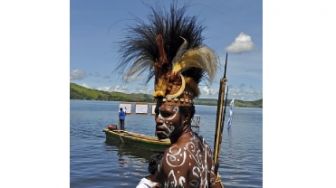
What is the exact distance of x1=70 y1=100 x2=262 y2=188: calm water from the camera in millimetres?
3227

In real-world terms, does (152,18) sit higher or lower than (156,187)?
higher

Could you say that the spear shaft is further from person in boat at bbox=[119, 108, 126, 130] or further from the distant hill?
person in boat at bbox=[119, 108, 126, 130]

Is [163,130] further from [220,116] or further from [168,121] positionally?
[220,116]

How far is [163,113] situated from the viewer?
268 cm

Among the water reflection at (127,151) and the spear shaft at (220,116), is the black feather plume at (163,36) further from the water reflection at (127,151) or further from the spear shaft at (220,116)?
the water reflection at (127,151)

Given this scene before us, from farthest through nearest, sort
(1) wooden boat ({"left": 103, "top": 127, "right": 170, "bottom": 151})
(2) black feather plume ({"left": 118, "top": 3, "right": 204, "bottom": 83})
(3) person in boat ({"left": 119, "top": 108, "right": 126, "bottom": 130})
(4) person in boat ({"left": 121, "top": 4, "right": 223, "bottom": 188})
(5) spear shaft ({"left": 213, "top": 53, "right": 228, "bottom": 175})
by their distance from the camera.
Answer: (3) person in boat ({"left": 119, "top": 108, "right": 126, "bottom": 130}) < (1) wooden boat ({"left": 103, "top": 127, "right": 170, "bottom": 151}) < (5) spear shaft ({"left": 213, "top": 53, "right": 228, "bottom": 175}) < (2) black feather plume ({"left": 118, "top": 3, "right": 204, "bottom": 83}) < (4) person in boat ({"left": 121, "top": 4, "right": 223, "bottom": 188})

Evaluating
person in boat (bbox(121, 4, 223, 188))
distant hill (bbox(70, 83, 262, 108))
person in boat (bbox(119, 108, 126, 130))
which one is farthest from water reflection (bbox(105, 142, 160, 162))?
person in boat (bbox(121, 4, 223, 188))

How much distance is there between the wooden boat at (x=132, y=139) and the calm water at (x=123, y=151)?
3cm

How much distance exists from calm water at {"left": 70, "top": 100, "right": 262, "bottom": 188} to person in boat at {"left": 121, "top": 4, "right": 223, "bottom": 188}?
0.45 m

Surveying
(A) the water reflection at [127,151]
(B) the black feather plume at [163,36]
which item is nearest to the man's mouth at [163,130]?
(B) the black feather plume at [163,36]

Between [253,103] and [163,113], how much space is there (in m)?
0.77

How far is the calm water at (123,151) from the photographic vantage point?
323cm
